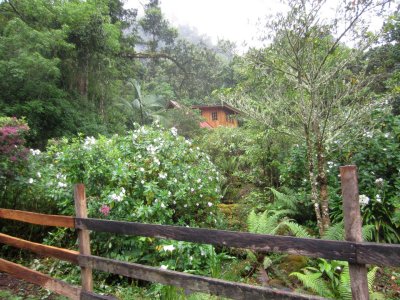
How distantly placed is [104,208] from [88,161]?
96cm

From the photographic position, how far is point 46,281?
11.3ft

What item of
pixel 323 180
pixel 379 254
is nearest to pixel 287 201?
pixel 323 180

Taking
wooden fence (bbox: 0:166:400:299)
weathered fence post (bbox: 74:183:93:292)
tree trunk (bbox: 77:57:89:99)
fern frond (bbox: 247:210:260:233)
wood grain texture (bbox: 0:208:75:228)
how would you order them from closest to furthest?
1. wooden fence (bbox: 0:166:400:299)
2. weathered fence post (bbox: 74:183:93:292)
3. wood grain texture (bbox: 0:208:75:228)
4. fern frond (bbox: 247:210:260:233)
5. tree trunk (bbox: 77:57:89:99)

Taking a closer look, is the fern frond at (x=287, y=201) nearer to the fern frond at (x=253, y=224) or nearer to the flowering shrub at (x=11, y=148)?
the fern frond at (x=253, y=224)

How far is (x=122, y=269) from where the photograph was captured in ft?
9.47

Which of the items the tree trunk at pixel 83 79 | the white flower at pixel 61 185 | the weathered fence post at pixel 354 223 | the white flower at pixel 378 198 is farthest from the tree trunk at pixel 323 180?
the tree trunk at pixel 83 79

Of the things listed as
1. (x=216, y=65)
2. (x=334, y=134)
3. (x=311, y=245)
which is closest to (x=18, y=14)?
(x=334, y=134)

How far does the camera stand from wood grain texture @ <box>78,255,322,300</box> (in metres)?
2.10

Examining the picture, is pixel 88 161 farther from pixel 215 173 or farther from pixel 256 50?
pixel 256 50

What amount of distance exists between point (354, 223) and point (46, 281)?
3.09 meters

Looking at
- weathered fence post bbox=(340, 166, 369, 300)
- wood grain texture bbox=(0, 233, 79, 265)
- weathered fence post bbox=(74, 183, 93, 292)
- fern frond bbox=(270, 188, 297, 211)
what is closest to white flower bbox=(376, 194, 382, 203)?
fern frond bbox=(270, 188, 297, 211)

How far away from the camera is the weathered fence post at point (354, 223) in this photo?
1899 mm

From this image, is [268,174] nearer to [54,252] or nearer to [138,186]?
[138,186]

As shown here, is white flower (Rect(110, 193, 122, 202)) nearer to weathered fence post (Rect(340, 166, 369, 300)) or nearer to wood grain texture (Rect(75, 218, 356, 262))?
wood grain texture (Rect(75, 218, 356, 262))
